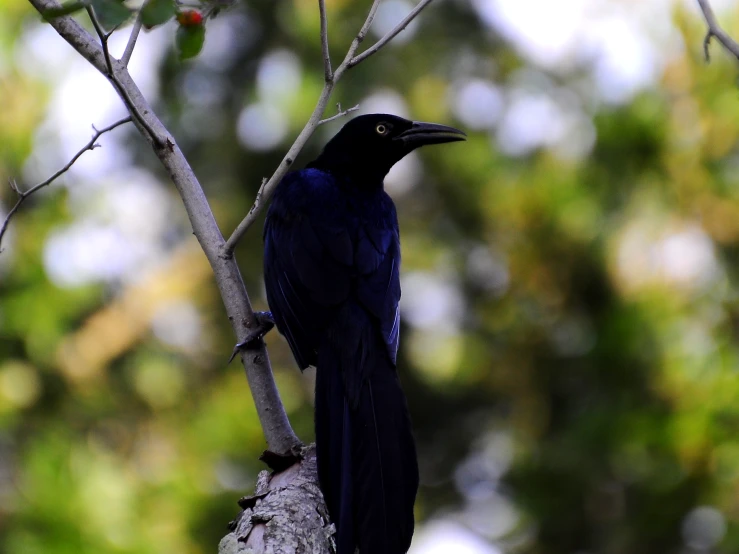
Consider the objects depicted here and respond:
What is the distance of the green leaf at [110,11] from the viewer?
2174 mm

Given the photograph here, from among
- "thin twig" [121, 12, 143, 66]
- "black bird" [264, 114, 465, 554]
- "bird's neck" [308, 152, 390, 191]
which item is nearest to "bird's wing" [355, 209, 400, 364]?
"black bird" [264, 114, 465, 554]

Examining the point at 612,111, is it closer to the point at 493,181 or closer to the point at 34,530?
the point at 493,181

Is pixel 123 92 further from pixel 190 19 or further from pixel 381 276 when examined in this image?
pixel 381 276

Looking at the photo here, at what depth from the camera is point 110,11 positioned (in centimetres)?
218

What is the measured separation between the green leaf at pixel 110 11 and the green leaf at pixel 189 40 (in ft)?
1.29

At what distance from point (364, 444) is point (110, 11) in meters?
1.70

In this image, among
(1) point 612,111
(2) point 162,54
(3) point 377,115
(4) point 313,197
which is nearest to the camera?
(4) point 313,197

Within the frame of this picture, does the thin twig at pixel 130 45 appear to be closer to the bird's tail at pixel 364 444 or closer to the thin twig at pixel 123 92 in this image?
the thin twig at pixel 123 92

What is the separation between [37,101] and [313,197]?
3519 mm

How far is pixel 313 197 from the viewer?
450 centimetres

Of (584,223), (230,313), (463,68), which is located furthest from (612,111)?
(230,313)

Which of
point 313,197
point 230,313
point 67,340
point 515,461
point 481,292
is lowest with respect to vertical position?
point 230,313

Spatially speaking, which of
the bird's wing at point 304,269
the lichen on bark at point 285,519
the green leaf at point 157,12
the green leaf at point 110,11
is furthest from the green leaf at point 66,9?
the bird's wing at point 304,269

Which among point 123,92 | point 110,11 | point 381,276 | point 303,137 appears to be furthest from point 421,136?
point 110,11
